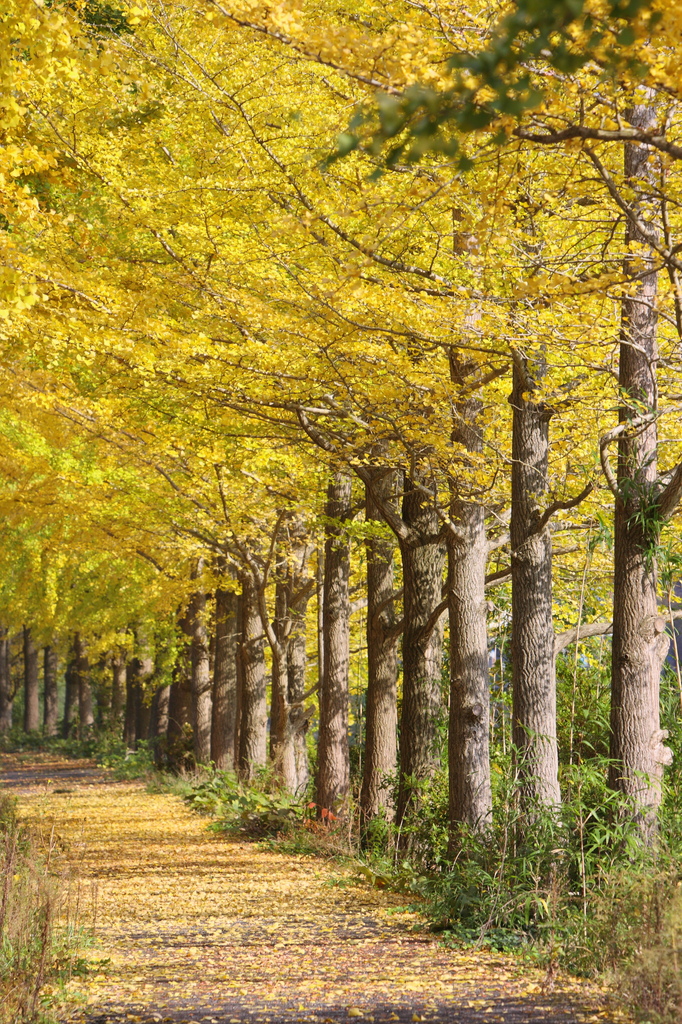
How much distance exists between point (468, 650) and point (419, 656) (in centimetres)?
160

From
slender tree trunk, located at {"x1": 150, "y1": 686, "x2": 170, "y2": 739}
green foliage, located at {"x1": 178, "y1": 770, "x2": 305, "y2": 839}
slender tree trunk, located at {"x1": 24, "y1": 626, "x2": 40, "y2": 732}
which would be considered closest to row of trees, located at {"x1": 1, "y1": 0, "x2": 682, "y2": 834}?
green foliage, located at {"x1": 178, "y1": 770, "x2": 305, "y2": 839}

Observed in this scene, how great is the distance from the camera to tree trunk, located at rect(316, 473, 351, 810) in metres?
13.9

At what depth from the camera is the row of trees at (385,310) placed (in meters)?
5.62

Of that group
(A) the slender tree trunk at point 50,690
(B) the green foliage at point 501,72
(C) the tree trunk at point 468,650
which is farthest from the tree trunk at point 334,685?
(A) the slender tree trunk at point 50,690

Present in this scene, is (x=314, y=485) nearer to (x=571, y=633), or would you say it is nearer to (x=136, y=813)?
(x=571, y=633)

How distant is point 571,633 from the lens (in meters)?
11.0

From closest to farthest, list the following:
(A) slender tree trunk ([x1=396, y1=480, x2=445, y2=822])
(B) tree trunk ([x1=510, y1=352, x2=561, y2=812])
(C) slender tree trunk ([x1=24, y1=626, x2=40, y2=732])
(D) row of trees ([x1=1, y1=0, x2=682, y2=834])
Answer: (D) row of trees ([x1=1, y1=0, x2=682, y2=834]), (B) tree trunk ([x1=510, y1=352, x2=561, y2=812]), (A) slender tree trunk ([x1=396, y1=480, x2=445, y2=822]), (C) slender tree trunk ([x1=24, y1=626, x2=40, y2=732])

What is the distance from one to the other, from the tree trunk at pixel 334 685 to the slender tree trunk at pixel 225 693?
20.7ft

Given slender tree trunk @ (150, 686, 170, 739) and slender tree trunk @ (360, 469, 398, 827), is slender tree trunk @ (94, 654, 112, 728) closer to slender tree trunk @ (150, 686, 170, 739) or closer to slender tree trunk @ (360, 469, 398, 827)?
slender tree trunk @ (150, 686, 170, 739)

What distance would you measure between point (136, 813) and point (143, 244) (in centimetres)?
1100

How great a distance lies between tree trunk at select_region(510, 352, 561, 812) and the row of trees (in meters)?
0.02

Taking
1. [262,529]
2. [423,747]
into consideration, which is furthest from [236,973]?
[262,529]

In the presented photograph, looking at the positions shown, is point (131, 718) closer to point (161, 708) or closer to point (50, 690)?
point (161, 708)

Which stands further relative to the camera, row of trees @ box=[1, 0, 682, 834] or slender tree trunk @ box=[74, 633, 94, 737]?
slender tree trunk @ box=[74, 633, 94, 737]
